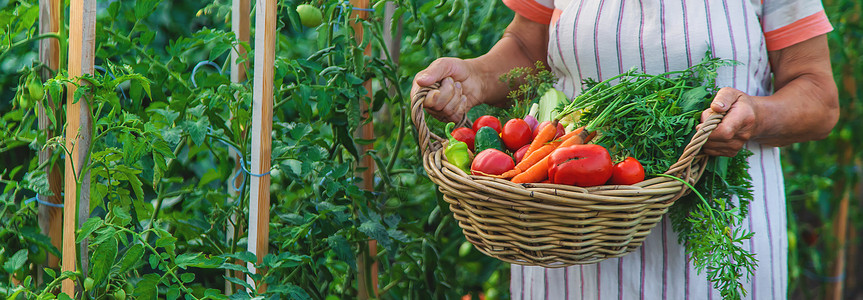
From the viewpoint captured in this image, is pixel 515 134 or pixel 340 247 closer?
pixel 515 134

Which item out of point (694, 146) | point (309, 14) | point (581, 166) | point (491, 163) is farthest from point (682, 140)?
point (309, 14)

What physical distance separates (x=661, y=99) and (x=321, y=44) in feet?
2.42

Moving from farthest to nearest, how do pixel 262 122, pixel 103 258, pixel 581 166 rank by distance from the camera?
pixel 262 122 < pixel 103 258 < pixel 581 166

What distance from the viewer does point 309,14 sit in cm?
157

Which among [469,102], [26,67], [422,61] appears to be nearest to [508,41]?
[469,102]

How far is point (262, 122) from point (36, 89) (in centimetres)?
38

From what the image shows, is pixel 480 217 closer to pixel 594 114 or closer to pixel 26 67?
pixel 594 114

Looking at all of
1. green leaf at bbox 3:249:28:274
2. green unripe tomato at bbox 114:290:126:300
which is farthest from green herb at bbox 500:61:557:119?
green leaf at bbox 3:249:28:274

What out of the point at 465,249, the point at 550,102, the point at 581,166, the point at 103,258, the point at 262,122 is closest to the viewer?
the point at 581,166

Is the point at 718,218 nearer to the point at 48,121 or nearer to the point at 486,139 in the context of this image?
the point at 486,139

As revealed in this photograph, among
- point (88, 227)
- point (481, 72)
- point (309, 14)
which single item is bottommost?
point (88, 227)

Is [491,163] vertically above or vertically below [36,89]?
below

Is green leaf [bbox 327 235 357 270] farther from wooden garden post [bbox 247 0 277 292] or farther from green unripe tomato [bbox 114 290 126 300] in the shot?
green unripe tomato [bbox 114 290 126 300]

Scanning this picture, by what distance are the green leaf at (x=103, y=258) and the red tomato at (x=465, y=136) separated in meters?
0.64
